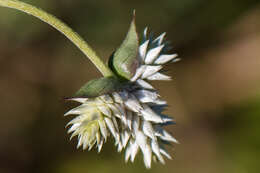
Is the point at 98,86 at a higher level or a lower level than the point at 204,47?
lower

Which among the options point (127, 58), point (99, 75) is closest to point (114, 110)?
point (127, 58)

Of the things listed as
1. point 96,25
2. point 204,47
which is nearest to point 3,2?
point 96,25

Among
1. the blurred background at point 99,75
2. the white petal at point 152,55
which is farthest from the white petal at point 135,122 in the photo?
the blurred background at point 99,75

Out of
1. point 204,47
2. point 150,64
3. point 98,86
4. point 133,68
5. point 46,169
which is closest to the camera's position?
point 98,86

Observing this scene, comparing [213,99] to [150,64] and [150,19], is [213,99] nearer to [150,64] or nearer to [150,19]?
[150,19]

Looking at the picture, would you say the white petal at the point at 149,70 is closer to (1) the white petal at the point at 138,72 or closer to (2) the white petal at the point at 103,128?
(1) the white petal at the point at 138,72

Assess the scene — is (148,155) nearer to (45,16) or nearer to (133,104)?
(133,104)

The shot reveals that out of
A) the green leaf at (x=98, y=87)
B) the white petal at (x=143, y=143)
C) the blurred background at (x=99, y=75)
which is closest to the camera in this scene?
the green leaf at (x=98, y=87)

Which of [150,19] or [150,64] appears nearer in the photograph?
[150,64]
